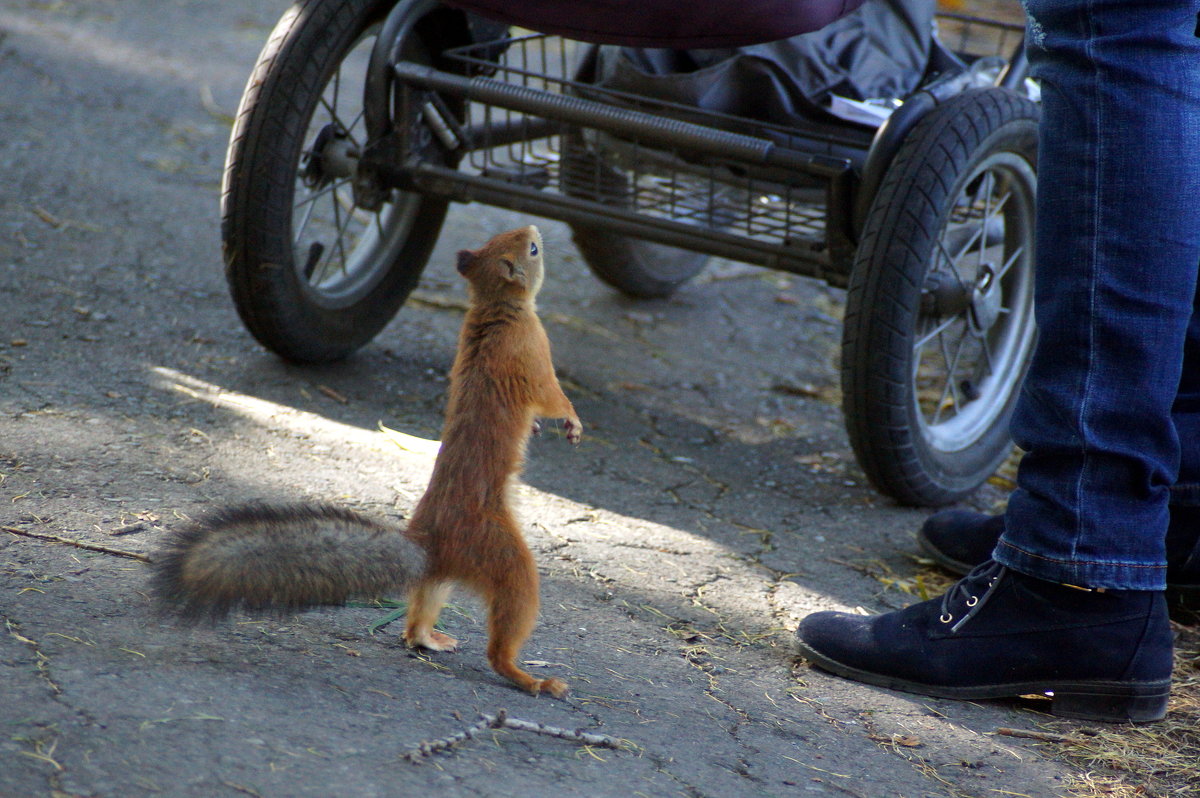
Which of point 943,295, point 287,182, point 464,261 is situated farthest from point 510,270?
point 943,295

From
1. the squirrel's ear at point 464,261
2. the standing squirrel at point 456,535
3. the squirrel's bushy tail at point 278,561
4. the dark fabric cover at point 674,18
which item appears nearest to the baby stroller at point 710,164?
the dark fabric cover at point 674,18

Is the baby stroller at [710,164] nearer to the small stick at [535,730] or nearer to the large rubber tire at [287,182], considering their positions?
the large rubber tire at [287,182]

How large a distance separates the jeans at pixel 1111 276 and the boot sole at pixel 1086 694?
19 cm

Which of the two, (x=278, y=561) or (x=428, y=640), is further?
(x=428, y=640)

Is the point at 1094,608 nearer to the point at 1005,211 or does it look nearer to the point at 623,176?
the point at 1005,211

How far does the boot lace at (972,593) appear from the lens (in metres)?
1.82

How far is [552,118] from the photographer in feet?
8.27

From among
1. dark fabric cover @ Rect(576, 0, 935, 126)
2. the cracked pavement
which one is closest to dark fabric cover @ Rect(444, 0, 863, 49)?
dark fabric cover @ Rect(576, 0, 935, 126)

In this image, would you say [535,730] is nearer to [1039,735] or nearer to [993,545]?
[1039,735]

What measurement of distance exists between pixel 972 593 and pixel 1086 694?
0.24 meters

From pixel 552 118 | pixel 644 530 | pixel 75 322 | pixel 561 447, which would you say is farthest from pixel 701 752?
pixel 75 322

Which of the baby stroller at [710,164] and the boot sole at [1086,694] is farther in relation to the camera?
the baby stroller at [710,164]

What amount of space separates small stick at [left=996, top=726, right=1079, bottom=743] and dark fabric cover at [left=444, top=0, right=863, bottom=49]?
1332mm

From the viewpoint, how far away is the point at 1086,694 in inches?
70.8
